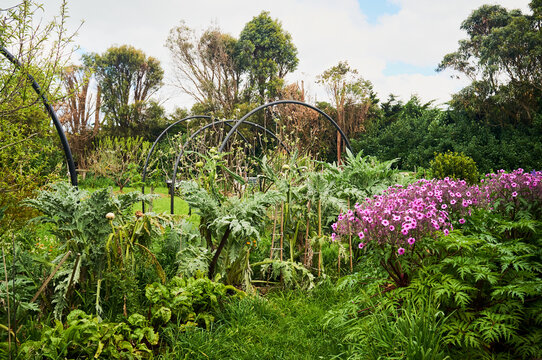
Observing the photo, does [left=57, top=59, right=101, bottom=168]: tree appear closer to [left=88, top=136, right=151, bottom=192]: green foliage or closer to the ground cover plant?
[left=88, top=136, right=151, bottom=192]: green foliage

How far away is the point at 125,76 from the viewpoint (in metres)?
20.8

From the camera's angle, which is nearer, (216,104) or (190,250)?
(190,250)

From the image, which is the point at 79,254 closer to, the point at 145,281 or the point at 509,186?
the point at 145,281

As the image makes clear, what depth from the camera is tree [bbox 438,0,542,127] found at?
11859 millimetres

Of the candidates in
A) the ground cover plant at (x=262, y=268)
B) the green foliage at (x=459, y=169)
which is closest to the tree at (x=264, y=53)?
the green foliage at (x=459, y=169)

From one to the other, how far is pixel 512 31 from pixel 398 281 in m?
Result: 13.6

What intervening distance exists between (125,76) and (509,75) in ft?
61.6

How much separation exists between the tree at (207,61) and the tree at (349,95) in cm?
633

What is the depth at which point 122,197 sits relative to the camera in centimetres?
262

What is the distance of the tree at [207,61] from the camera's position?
1908 centimetres

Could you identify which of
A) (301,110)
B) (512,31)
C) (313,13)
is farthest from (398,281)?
(512,31)

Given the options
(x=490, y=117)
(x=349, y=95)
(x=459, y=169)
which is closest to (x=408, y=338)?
(x=459, y=169)

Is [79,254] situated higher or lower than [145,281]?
higher

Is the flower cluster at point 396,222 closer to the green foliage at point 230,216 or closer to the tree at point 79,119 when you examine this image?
the green foliage at point 230,216
